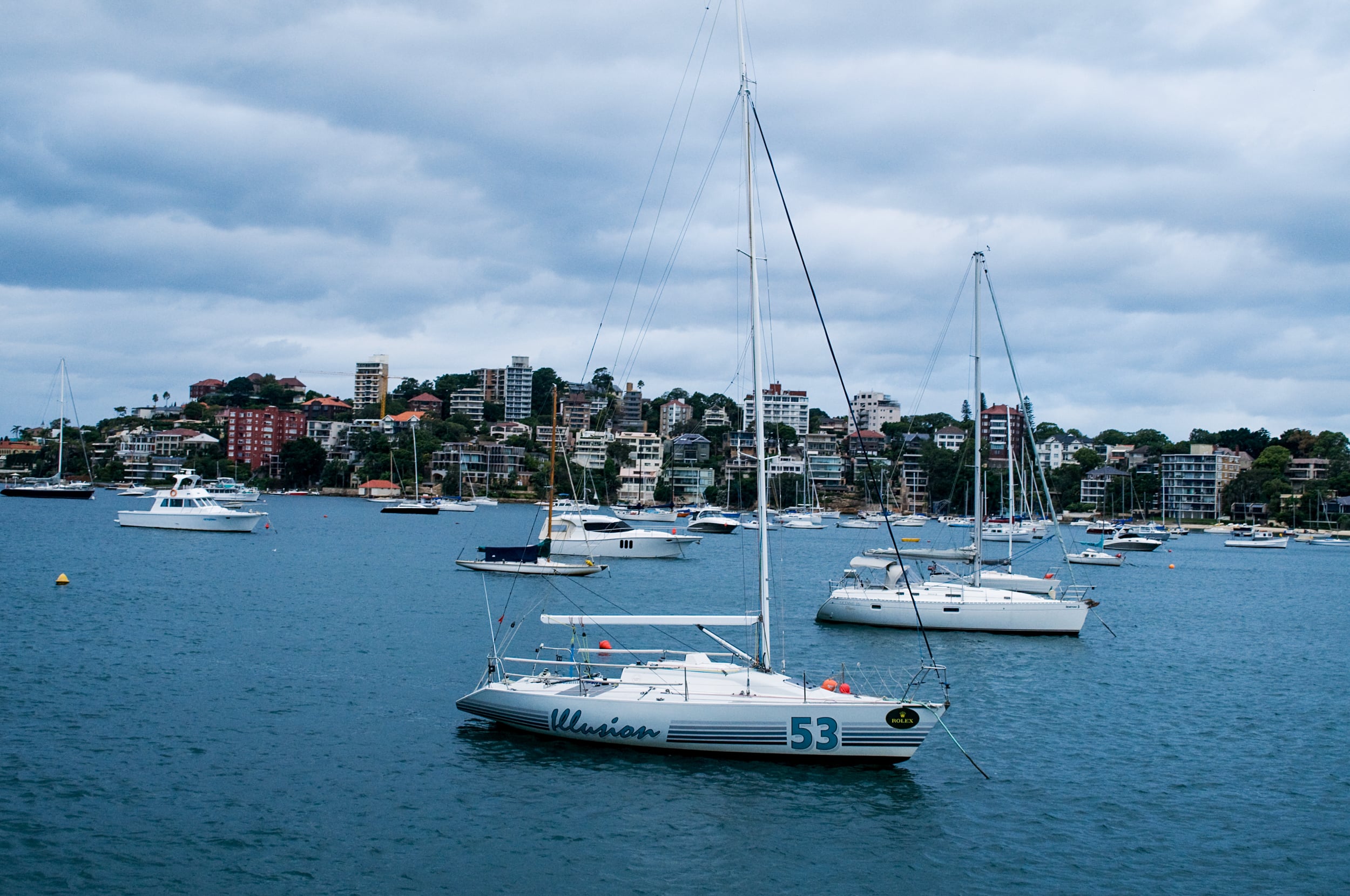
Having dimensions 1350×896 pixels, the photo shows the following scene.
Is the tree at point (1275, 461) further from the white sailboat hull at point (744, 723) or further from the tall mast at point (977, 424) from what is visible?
the white sailboat hull at point (744, 723)

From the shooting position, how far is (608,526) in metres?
71.3

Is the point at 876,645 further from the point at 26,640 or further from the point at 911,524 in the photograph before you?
the point at 911,524

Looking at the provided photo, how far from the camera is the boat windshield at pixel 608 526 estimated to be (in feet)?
232

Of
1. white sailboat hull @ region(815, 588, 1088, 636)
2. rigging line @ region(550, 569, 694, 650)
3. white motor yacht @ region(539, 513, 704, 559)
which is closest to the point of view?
rigging line @ region(550, 569, 694, 650)

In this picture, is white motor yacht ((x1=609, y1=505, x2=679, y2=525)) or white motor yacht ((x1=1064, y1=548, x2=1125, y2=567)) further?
white motor yacht ((x1=609, y1=505, x2=679, y2=525))

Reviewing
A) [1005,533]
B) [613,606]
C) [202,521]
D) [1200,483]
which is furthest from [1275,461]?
[613,606]

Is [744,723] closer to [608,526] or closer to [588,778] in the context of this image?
[588,778]

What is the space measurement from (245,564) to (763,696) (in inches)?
1825

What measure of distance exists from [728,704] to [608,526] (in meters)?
51.6

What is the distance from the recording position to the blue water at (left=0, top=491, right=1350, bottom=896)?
51.7 feet

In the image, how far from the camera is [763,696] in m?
20.4

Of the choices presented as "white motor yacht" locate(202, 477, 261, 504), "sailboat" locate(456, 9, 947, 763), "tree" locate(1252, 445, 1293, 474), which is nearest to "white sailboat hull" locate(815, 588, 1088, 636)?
"sailboat" locate(456, 9, 947, 763)

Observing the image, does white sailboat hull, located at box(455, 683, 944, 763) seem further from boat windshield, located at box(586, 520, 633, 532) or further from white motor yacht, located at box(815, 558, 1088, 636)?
boat windshield, located at box(586, 520, 633, 532)

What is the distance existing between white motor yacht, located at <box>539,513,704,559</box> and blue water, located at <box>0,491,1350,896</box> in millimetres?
28536
